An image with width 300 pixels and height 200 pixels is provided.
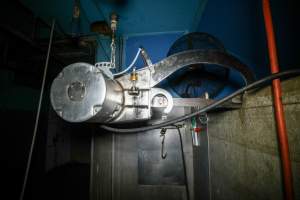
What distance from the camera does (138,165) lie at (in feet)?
5.43

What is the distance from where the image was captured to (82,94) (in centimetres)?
51

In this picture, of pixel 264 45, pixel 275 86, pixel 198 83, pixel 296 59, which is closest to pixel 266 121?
pixel 275 86

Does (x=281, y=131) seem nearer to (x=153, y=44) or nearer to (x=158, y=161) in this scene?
(x=158, y=161)

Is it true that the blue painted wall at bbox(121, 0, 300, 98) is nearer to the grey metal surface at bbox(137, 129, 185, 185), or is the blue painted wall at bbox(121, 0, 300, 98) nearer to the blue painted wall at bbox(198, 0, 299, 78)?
the blue painted wall at bbox(198, 0, 299, 78)

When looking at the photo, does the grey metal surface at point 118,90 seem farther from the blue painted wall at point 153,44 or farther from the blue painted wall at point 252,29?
the blue painted wall at point 153,44

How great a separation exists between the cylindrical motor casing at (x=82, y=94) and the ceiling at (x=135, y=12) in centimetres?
151

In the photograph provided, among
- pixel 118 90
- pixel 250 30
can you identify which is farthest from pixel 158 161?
pixel 250 30

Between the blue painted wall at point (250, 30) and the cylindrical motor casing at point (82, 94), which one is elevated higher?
the blue painted wall at point (250, 30)

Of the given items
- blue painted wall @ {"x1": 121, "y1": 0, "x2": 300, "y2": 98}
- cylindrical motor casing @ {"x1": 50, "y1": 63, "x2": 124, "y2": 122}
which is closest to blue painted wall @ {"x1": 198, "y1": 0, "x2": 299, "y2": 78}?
blue painted wall @ {"x1": 121, "y1": 0, "x2": 300, "y2": 98}

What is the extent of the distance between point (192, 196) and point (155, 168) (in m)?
0.52

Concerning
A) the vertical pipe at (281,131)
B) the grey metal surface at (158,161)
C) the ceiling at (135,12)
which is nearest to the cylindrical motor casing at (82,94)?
the vertical pipe at (281,131)

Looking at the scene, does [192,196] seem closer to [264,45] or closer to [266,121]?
[266,121]

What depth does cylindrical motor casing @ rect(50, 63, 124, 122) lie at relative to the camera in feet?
1.61

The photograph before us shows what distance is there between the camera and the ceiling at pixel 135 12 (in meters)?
1.60
